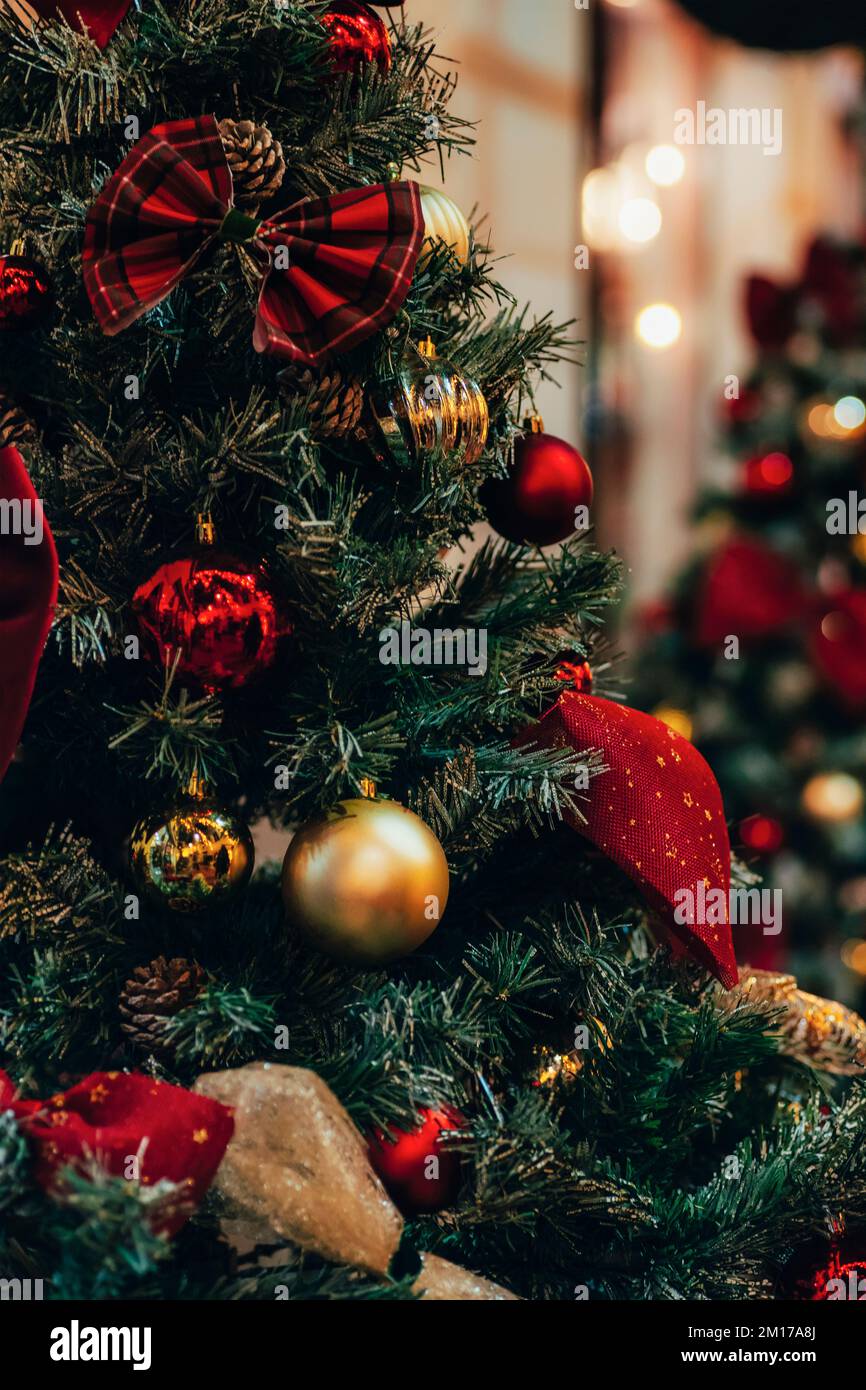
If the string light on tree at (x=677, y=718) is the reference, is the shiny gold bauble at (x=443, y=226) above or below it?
above

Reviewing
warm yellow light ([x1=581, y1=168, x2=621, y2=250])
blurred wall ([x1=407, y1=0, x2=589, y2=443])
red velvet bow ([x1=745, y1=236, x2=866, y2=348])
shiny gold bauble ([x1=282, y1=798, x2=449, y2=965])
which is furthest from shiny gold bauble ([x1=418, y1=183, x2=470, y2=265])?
warm yellow light ([x1=581, y1=168, x2=621, y2=250])

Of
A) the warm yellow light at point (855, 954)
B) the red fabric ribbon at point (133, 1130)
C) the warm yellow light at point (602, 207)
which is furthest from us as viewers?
the warm yellow light at point (602, 207)

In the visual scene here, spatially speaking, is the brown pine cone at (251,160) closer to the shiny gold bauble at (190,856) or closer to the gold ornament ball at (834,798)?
the shiny gold bauble at (190,856)

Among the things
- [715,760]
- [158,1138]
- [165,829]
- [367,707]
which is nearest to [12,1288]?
[158,1138]

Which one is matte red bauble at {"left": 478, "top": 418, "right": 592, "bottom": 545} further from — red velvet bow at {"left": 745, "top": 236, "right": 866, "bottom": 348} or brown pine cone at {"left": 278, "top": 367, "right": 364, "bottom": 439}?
red velvet bow at {"left": 745, "top": 236, "right": 866, "bottom": 348}

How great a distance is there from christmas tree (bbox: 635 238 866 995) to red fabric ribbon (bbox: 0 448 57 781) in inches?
56.0

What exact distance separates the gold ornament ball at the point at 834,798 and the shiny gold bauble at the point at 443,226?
1376mm

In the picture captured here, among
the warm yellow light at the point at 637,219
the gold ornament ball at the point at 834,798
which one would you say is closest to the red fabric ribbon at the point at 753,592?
the gold ornament ball at the point at 834,798

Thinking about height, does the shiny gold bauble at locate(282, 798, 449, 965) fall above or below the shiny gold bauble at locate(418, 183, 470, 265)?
below

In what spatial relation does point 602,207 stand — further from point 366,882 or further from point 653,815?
point 366,882

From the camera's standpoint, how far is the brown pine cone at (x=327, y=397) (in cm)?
71

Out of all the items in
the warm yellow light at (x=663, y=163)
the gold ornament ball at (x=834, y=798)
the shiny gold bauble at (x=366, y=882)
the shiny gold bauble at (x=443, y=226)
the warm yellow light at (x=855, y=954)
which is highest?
the warm yellow light at (x=663, y=163)

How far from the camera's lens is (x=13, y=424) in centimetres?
75

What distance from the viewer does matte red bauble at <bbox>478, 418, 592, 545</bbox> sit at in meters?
0.83
